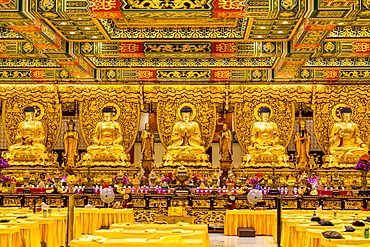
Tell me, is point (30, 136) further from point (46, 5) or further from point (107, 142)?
point (46, 5)

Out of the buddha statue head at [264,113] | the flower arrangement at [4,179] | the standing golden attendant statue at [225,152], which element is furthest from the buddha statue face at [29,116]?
the buddha statue head at [264,113]

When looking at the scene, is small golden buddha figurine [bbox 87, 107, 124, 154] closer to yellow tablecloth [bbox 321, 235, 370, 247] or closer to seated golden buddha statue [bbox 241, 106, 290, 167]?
seated golden buddha statue [bbox 241, 106, 290, 167]

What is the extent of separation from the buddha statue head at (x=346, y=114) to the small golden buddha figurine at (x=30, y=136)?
24.9ft

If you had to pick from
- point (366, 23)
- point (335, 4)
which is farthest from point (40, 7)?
point (366, 23)

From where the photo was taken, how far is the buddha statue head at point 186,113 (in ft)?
48.3

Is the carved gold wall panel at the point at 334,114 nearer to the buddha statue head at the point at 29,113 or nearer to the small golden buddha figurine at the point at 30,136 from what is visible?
the small golden buddha figurine at the point at 30,136

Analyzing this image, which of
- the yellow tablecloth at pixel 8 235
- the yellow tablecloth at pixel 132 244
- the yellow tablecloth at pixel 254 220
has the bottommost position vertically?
the yellow tablecloth at pixel 254 220

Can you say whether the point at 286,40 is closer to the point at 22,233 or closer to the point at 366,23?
the point at 366,23

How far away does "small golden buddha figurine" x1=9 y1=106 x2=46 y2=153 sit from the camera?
571 inches

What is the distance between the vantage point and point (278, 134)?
14.6 m

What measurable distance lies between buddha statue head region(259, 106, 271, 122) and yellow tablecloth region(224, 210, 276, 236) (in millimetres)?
5110

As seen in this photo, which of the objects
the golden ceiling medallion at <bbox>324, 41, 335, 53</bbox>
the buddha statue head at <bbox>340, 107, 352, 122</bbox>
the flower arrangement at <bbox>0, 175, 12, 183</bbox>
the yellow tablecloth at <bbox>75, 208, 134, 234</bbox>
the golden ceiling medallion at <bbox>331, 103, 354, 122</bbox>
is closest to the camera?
the yellow tablecloth at <bbox>75, 208, 134, 234</bbox>

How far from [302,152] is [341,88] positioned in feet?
6.21

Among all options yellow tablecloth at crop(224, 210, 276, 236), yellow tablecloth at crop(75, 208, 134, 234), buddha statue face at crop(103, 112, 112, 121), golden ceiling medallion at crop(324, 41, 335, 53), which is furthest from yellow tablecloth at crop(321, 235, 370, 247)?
buddha statue face at crop(103, 112, 112, 121)
